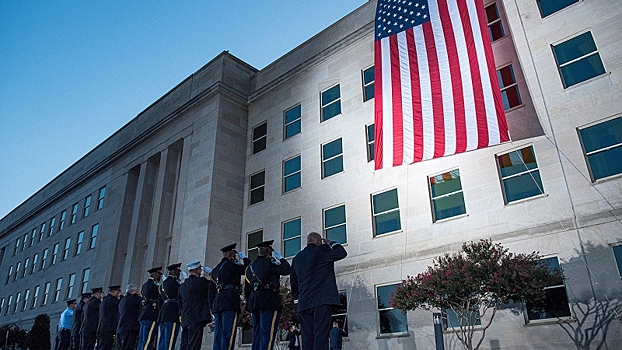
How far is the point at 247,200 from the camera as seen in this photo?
24.4 meters

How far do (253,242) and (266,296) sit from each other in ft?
46.5

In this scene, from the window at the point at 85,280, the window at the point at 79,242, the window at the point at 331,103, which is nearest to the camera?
the window at the point at 331,103

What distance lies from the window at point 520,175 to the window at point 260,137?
13.3 meters

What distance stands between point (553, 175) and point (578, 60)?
3.80m

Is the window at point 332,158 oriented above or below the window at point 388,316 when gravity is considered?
above

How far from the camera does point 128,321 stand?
12.4m

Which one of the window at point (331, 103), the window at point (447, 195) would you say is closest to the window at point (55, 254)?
the window at point (331, 103)

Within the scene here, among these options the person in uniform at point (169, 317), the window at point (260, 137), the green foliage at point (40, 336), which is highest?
the window at point (260, 137)

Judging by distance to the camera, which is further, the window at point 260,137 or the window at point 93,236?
the window at point 93,236

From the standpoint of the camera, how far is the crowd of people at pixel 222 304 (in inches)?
→ 305

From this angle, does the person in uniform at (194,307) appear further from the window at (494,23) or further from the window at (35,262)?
the window at (35,262)

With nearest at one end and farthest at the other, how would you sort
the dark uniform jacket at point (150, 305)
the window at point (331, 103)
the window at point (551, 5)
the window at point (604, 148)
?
1. the dark uniform jacket at point (150, 305)
2. the window at point (604, 148)
3. the window at point (551, 5)
4. the window at point (331, 103)

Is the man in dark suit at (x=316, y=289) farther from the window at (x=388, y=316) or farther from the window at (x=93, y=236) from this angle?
the window at (x=93, y=236)

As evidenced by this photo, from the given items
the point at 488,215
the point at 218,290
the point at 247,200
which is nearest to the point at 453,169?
the point at 488,215
